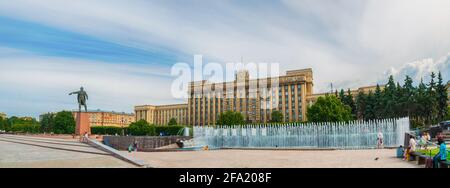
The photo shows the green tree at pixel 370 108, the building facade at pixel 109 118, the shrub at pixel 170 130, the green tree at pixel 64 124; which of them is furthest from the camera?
the building facade at pixel 109 118

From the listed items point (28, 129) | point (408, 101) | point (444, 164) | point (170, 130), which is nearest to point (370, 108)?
point (408, 101)

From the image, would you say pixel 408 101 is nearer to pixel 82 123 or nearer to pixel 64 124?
pixel 82 123

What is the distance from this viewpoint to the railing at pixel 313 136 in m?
27.5

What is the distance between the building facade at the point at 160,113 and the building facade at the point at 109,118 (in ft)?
40.3

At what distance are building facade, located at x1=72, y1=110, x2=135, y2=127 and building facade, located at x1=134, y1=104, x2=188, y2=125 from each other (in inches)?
484

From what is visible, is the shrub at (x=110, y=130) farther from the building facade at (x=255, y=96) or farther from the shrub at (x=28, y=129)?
the building facade at (x=255, y=96)

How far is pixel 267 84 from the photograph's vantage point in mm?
116562

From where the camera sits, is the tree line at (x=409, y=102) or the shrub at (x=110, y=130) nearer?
the tree line at (x=409, y=102)

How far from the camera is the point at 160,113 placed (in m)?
150

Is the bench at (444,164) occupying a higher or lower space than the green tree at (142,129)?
higher

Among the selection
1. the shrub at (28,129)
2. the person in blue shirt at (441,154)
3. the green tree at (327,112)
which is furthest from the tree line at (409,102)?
the shrub at (28,129)

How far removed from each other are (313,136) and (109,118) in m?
140

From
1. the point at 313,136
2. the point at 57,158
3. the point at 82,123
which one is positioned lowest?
the point at 57,158

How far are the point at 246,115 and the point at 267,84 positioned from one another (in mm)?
13586
